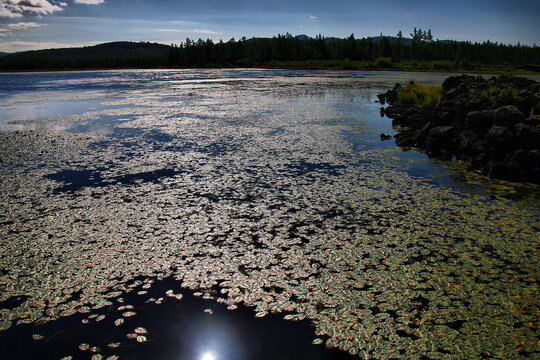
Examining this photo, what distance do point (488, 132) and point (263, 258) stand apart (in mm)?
7606

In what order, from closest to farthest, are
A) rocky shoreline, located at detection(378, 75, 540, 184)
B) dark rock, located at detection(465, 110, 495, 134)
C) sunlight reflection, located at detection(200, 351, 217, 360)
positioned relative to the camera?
sunlight reflection, located at detection(200, 351, 217, 360), rocky shoreline, located at detection(378, 75, 540, 184), dark rock, located at detection(465, 110, 495, 134)

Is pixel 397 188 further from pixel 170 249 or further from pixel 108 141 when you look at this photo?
pixel 108 141

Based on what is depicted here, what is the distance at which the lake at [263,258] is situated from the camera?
3.38m

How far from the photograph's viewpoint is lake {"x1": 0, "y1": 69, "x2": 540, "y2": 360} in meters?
3.38

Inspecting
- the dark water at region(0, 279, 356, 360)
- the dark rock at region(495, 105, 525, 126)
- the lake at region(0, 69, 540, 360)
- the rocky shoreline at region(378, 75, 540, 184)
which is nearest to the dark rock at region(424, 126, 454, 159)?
the rocky shoreline at region(378, 75, 540, 184)

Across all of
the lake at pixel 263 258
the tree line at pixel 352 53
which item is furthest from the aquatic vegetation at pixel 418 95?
the tree line at pixel 352 53

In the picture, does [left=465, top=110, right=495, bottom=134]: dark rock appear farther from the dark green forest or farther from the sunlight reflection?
the dark green forest

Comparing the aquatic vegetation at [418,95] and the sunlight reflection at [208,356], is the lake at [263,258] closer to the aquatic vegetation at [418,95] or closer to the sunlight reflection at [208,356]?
the sunlight reflection at [208,356]

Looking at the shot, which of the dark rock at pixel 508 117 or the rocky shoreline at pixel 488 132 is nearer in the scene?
the rocky shoreline at pixel 488 132

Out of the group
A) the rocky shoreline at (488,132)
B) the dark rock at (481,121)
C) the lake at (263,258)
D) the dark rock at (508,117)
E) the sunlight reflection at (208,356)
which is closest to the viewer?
the sunlight reflection at (208,356)

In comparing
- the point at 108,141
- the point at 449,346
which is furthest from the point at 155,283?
the point at 108,141

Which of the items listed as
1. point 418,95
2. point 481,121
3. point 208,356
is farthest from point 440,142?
point 418,95

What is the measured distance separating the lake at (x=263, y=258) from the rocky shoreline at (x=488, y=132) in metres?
0.65

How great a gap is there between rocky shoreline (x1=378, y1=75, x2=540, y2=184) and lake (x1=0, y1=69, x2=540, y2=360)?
0.65 meters
